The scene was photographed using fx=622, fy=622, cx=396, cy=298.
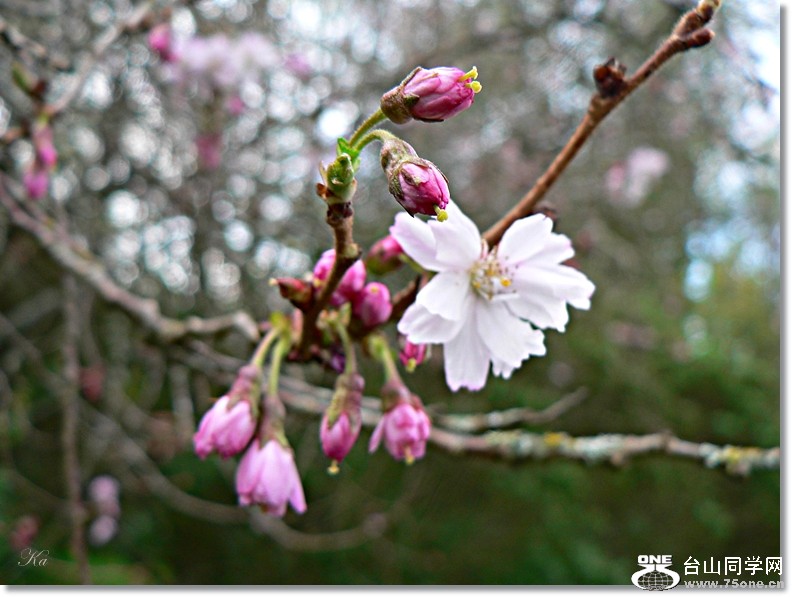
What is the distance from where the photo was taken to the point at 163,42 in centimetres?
213

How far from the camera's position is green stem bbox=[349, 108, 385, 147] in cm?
59

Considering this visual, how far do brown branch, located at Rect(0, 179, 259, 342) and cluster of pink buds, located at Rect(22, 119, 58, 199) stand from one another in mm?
63

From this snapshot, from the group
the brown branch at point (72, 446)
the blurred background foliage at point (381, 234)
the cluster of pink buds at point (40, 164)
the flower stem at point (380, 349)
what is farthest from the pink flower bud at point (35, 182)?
the flower stem at point (380, 349)

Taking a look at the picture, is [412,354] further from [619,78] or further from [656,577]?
[656,577]

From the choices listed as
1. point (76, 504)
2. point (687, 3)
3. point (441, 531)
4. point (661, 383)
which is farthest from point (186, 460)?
point (687, 3)

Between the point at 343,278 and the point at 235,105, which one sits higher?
the point at 343,278

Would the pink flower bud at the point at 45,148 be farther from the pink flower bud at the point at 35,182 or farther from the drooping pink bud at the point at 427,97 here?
the drooping pink bud at the point at 427,97

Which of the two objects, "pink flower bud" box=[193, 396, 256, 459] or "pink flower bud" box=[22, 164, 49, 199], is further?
"pink flower bud" box=[22, 164, 49, 199]

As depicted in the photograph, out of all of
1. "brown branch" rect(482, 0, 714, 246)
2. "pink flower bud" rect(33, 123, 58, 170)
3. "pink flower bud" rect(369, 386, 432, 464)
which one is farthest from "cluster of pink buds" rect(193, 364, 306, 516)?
"pink flower bud" rect(33, 123, 58, 170)

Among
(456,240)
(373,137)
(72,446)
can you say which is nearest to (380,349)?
(456,240)

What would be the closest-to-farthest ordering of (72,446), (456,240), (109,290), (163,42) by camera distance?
(456,240)
(109,290)
(72,446)
(163,42)

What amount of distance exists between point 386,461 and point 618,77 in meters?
3.43

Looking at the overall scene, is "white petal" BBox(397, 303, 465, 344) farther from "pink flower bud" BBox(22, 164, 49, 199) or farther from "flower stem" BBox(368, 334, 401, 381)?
"pink flower bud" BBox(22, 164, 49, 199)

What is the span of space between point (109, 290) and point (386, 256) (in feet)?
2.78
